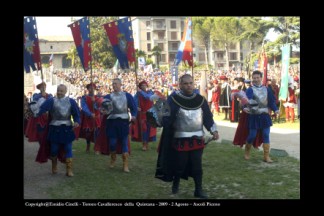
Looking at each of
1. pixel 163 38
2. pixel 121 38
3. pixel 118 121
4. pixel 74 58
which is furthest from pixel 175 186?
pixel 163 38

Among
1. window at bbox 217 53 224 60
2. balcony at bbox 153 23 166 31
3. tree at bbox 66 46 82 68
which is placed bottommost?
tree at bbox 66 46 82 68

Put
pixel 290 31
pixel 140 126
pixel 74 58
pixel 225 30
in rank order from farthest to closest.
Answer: pixel 225 30 → pixel 74 58 → pixel 290 31 → pixel 140 126

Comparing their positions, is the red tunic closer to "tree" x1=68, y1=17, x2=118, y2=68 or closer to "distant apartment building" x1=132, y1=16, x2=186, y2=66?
"tree" x1=68, y1=17, x2=118, y2=68

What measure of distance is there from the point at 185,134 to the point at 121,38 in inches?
177

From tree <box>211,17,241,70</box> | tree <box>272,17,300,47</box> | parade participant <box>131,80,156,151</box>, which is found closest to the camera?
parade participant <box>131,80,156,151</box>

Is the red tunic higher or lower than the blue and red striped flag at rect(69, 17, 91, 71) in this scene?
lower

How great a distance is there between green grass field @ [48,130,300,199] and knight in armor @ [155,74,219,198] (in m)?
0.37

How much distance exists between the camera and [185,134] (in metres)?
6.25

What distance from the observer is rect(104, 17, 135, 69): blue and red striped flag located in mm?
10000

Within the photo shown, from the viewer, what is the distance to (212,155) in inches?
390

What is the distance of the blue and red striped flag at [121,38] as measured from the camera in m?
10.0

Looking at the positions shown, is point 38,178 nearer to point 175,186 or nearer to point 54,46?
point 175,186

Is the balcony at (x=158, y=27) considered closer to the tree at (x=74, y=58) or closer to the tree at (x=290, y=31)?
the tree at (x=74, y=58)

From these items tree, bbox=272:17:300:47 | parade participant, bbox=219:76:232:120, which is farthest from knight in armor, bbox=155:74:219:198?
tree, bbox=272:17:300:47
